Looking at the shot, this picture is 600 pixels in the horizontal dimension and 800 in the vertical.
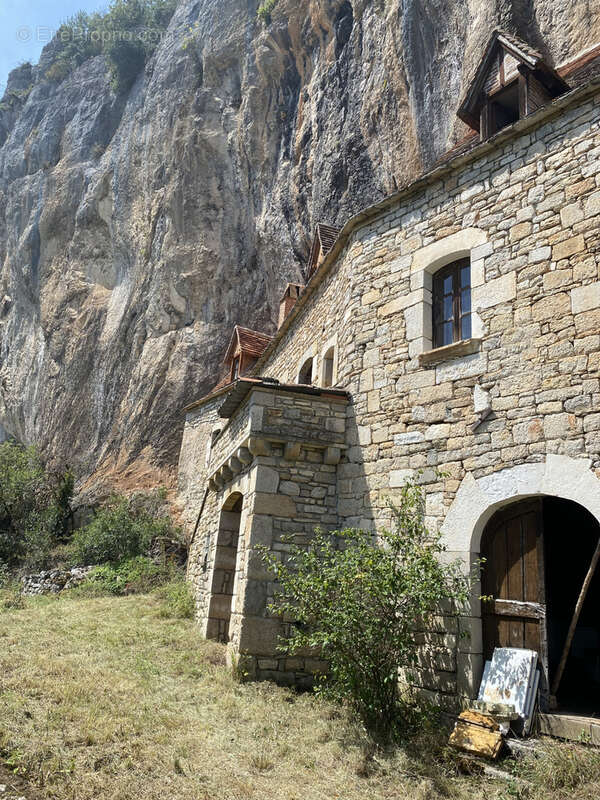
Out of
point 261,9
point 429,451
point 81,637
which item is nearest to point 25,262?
point 261,9

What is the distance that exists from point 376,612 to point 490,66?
717 centimetres

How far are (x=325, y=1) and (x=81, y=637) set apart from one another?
55.5 ft

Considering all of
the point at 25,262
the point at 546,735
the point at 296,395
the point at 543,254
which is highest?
the point at 25,262

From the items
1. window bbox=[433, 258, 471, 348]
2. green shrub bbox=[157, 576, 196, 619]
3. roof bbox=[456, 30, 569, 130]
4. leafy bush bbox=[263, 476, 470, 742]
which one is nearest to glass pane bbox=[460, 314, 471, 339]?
window bbox=[433, 258, 471, 348]

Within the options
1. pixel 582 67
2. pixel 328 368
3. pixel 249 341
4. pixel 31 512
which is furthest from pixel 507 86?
pixel 31 512

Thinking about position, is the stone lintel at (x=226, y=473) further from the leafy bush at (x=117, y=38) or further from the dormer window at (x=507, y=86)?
the leafy bush at (x=117, y=38)

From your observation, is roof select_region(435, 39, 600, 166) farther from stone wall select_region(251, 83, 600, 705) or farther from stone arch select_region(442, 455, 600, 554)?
stone arch select_region(442, 455, 600, 554)

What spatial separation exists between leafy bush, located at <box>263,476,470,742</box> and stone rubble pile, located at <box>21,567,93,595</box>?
8.76m

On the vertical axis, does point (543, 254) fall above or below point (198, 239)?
below

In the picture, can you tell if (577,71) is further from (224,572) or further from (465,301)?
(224,572)

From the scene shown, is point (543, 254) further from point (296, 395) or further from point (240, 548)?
point (240, 548)

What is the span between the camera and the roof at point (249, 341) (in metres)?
17.7

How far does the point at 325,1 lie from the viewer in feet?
53.7

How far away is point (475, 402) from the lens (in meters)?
6.22
